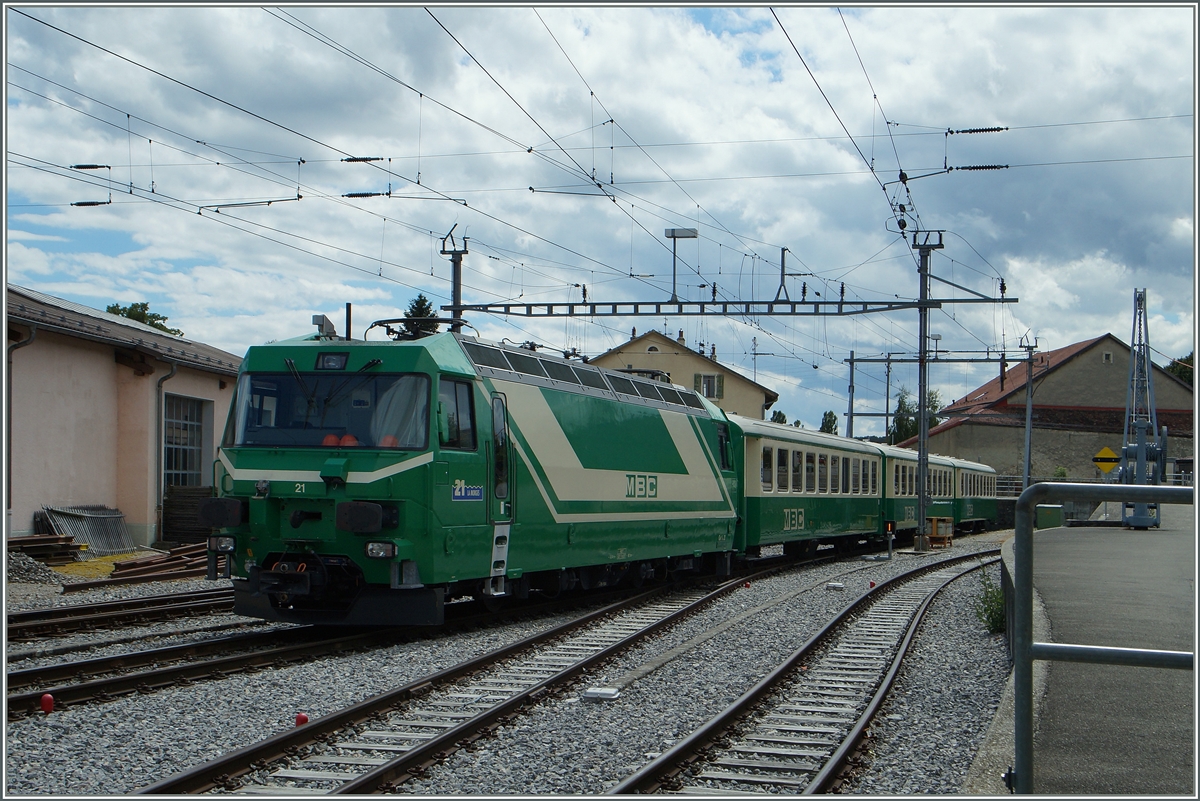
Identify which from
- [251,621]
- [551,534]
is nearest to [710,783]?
[551,534]

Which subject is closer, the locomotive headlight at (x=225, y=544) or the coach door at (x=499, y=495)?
the locomotive headlight at (x=225, y=544)

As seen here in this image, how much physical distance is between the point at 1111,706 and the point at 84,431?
19.2 metres

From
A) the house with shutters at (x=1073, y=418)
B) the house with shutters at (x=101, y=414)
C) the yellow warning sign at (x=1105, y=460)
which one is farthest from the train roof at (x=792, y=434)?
the house with shutters at (x=1073, y=418)

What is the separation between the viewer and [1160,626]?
33.8ft

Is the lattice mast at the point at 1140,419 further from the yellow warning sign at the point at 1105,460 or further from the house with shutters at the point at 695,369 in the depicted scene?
the house with shutters at the point at 695,369

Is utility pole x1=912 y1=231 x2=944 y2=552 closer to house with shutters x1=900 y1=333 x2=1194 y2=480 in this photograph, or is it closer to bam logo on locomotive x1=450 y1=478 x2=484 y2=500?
bam logo on locomotive x1=450 y1=478 x2=484 y2=500

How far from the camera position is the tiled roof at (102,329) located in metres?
19.1

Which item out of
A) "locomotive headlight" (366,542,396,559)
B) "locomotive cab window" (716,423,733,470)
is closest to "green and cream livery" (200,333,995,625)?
"locomotive headlight" (366,542,396,559)

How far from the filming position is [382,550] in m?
9.99

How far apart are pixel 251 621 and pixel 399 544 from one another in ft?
11.3

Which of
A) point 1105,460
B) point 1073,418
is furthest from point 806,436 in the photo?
point 1073,418

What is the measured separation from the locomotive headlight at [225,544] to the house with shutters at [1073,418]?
58.2 m

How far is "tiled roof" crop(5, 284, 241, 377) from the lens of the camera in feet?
62.7

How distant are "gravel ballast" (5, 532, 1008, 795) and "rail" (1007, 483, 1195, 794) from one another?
6.53 feet
